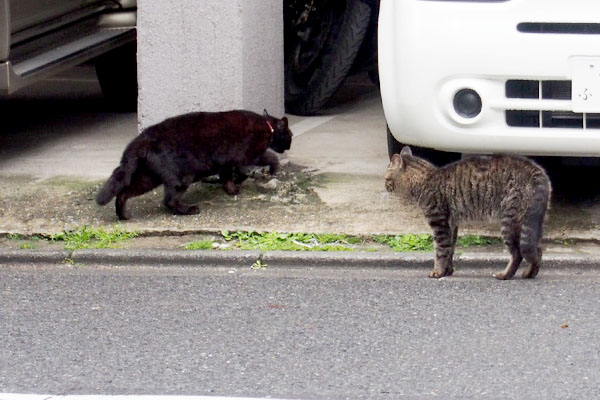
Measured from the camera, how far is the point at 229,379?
14.3 feet

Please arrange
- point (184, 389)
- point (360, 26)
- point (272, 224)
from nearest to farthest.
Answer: point (184, 389), point (272, 224), point (360, 26)

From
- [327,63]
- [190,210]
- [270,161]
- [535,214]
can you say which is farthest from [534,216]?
[327,63]

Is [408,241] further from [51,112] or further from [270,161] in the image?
[51,112]

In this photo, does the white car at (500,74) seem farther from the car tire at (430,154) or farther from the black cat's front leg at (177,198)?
the black cat's front leg at (177,198)

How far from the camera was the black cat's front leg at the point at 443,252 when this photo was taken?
5.65m

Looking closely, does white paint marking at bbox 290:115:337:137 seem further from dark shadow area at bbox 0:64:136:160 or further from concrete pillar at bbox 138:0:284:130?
dark shadow area at bbox 0:64:136:160

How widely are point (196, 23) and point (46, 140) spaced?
1869mm

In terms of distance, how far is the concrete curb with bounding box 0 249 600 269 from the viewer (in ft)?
19.0

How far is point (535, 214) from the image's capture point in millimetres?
5441

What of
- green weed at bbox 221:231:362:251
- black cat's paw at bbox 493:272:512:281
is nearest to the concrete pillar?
green weed at bbox 221:231:362:251

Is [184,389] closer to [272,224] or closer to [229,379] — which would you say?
[229,379]

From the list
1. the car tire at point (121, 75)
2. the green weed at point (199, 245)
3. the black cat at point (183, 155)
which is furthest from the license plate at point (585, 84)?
the car tire at point (121, 75)

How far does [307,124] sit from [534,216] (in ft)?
11.7

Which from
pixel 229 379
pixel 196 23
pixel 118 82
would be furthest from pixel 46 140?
pixel 229 379
